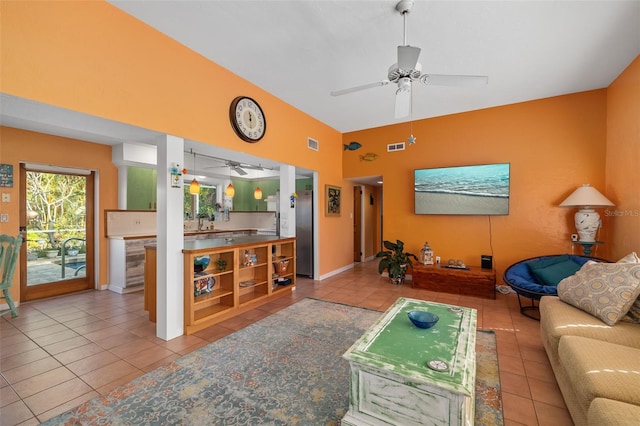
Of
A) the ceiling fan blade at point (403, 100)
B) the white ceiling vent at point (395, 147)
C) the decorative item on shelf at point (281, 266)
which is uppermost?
the white ceiling vent at point (395, 147)

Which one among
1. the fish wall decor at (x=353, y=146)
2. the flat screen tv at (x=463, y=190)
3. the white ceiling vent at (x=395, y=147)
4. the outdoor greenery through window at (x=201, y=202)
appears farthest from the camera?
the outdoor greenery through window at (x=201, y=202)

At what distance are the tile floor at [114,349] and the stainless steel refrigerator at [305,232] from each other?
1166 millimetres

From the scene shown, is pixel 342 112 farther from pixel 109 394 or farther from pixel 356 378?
pixel 109 394

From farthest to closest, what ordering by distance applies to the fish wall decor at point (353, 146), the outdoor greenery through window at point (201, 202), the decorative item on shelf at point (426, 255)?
the outdoor greenery through window at point (201, 202) → the fish wall decor at point (353, 146) → the decorative item on shelf at point (426, 255)

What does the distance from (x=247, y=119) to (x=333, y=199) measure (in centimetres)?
256

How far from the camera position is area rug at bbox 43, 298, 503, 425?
171cm

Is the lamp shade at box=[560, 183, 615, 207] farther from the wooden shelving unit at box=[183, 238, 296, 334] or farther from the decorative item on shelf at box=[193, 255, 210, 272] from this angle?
the decorative item on shelf at box=[193, 255, 210, 272]

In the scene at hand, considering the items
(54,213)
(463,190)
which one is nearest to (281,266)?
(463,190)

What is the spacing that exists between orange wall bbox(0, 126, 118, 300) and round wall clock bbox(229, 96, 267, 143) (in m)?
2.95

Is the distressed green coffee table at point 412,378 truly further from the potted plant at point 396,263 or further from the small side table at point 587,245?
the small side table at point 587,245

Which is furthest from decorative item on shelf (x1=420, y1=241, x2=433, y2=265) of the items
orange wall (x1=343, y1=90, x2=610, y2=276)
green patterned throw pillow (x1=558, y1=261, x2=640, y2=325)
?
green patterned throw pillow (x1=558, y1=261, x2=640, y2=325)

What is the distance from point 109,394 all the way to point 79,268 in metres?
3.74

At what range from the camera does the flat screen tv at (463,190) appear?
436cm

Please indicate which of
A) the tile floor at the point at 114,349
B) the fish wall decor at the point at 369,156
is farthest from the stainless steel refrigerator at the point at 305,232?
the fish wall decor at the point at 369,156
